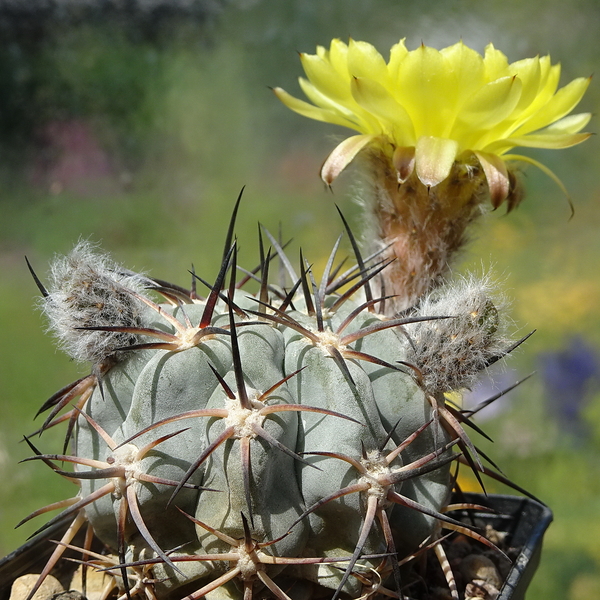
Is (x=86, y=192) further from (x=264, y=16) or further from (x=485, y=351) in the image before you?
(x=485, y=351)

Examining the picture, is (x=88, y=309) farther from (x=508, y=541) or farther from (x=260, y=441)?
(x=508, y=541)

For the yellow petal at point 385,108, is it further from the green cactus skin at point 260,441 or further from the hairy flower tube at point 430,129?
the green cactus skin at point 260,441

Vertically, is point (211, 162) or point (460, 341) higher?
point (211, 162)

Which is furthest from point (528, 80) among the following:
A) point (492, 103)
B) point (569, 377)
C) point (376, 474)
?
point (569, 377)

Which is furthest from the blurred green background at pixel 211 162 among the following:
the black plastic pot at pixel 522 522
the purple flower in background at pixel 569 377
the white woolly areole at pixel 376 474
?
the white woolly areole at pixel 376 474

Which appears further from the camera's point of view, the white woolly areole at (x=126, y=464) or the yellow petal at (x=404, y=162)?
→ the yellow petal at (x=404, y=162)

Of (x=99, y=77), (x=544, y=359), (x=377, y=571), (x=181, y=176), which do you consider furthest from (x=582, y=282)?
(x=99, y=77)
